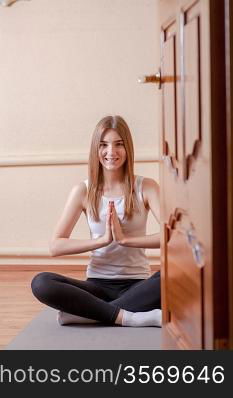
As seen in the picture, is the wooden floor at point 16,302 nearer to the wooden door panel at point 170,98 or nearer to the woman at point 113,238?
the woman at point 113,238

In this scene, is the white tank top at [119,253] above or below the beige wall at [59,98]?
below

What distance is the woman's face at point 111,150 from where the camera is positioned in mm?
2699

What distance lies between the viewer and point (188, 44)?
1.35 meters

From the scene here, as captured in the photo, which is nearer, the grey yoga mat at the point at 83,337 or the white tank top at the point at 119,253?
the grey yoga mat at the point at 83,337

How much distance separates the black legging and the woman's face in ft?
1.57

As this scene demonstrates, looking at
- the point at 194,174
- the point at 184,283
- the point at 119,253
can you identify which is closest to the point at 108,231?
the point at 119,253

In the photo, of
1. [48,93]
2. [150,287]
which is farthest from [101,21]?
[150,287]

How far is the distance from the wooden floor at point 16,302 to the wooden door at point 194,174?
40.8 inches

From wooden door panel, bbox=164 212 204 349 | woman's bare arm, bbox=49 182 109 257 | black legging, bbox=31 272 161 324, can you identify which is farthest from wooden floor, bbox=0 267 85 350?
wooden door panel, bbox=164 212 204 349

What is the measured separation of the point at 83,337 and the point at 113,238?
0.40m

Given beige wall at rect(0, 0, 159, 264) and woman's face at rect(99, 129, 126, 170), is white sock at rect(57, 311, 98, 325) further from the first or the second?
beige wall at rect(0, 0, 159, 264)

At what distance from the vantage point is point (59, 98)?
4266mm

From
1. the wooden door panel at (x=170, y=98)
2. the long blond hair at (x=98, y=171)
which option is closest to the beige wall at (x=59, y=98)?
the long blond hair at (x=98, y=171)

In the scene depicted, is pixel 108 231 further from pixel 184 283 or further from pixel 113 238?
pixel 184 283
